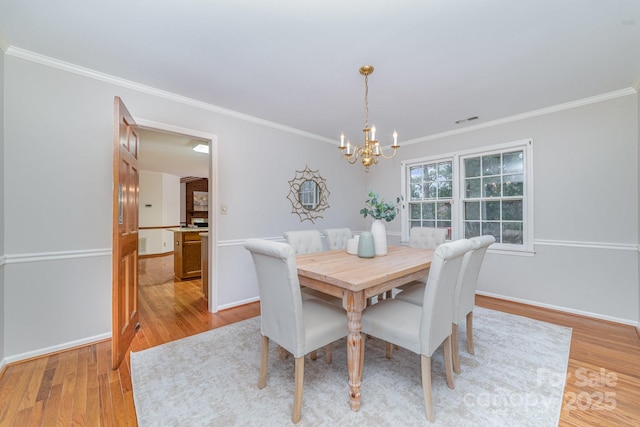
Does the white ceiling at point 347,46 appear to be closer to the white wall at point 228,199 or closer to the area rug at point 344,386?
the white wall at point 228,199

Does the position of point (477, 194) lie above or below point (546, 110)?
below

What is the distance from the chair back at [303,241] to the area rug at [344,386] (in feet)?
3.00

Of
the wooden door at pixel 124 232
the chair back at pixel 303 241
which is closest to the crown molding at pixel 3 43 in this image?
the wooden door at pixel 124 232

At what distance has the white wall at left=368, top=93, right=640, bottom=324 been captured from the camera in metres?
2.66

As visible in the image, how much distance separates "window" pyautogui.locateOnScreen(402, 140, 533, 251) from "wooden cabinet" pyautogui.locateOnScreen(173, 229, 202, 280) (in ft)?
11.8

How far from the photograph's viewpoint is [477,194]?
146 inches

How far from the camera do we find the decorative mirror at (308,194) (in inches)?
154

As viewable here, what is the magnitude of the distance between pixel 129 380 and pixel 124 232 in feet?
3.50

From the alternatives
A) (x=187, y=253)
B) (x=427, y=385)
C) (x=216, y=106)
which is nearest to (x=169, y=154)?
(x=187, y=253)

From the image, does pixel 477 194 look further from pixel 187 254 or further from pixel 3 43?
pixel 3 43

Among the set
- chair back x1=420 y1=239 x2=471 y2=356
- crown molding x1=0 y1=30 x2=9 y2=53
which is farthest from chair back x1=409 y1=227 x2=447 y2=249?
crown molding x1=0 y1=30 x2=9 y2=53

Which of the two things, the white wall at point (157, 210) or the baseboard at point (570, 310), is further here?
the white wall at point (157, 210)

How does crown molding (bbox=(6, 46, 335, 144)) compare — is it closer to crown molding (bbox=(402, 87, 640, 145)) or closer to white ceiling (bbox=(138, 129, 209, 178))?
white ceiling (bbox=(138, 129, 209, 178))

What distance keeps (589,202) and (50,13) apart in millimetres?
4948
